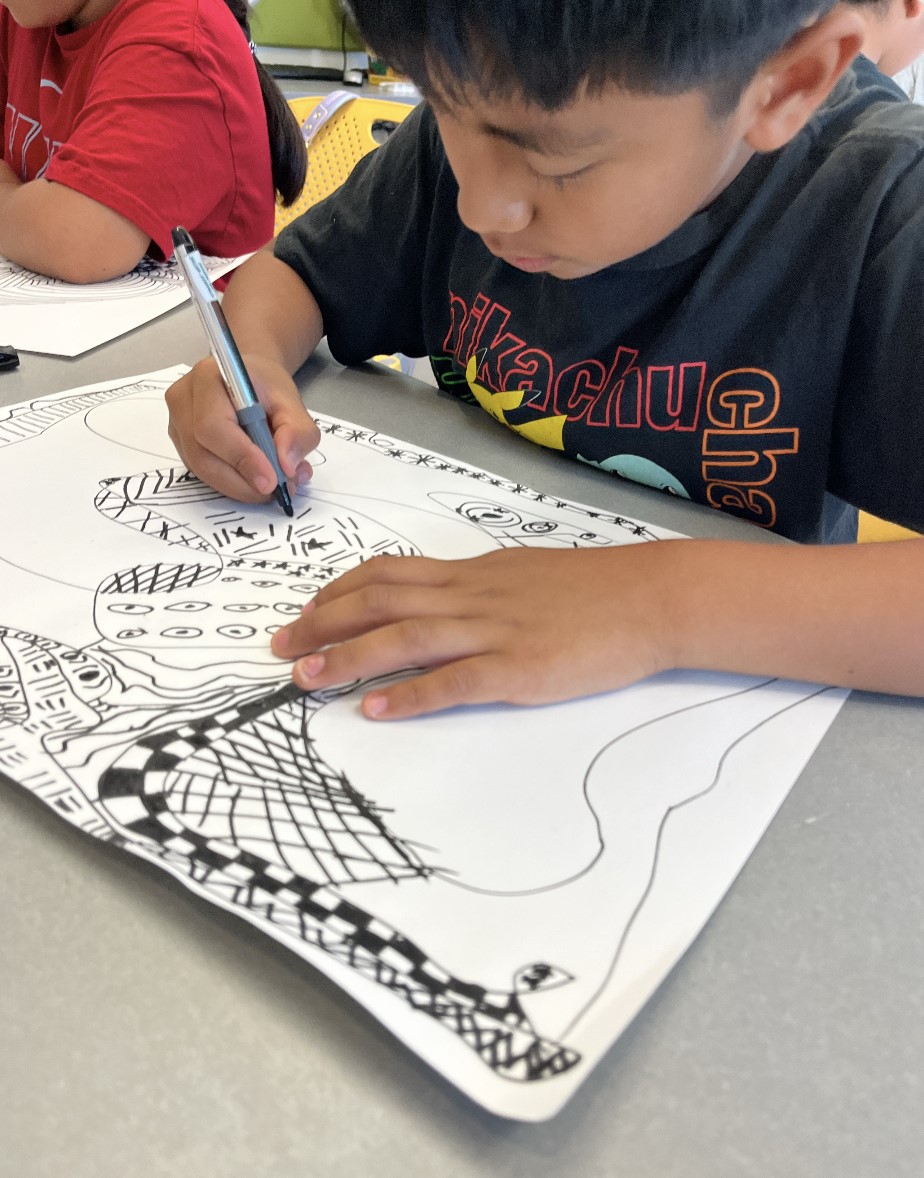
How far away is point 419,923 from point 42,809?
14cm

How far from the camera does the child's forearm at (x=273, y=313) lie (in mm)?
663

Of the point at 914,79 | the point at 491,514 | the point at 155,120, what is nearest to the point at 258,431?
the point at 491,514

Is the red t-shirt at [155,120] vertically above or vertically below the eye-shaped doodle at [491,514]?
above

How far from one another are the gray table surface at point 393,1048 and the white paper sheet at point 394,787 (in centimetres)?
1

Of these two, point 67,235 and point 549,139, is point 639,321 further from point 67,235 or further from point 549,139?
point 67,235

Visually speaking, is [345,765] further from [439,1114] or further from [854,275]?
[854,275]

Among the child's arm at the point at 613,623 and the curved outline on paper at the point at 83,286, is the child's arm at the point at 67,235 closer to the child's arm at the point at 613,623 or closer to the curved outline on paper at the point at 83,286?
the curved outline on paper at the point at 83,286

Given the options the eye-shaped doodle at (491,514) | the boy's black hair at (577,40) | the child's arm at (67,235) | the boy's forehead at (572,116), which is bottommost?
the eye-shaped doodle at (491,514)

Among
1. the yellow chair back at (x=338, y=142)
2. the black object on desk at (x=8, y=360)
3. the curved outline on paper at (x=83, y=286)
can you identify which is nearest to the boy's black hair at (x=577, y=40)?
the black object on desk at (x=8, y=360)

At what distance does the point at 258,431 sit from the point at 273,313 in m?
0.22

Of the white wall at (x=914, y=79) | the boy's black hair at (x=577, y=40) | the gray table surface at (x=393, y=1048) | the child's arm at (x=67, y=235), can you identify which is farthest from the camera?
the white wall at (x=914, y=79)

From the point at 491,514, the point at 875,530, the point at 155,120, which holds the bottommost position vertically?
the point at 875,530

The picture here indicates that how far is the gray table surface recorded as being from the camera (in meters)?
0.22

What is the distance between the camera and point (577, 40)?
1.10 ft
